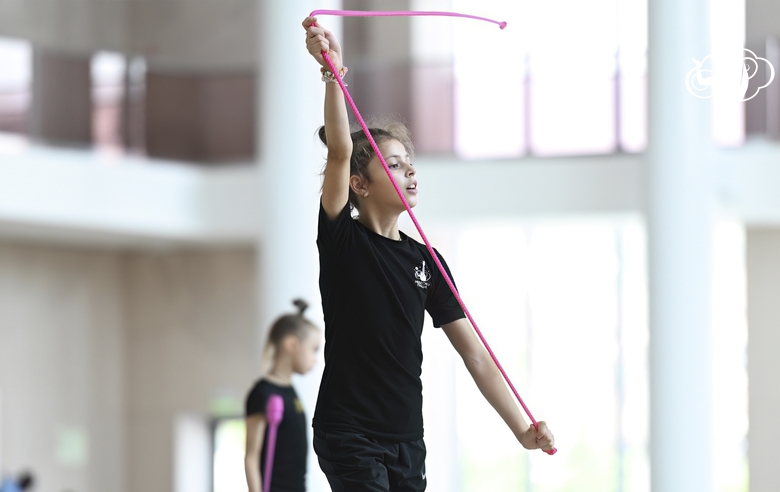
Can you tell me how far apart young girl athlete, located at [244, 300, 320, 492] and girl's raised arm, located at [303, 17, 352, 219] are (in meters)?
2.02

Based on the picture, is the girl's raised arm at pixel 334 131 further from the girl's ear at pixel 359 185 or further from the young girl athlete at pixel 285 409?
the young girl athlete at pixel 285 409

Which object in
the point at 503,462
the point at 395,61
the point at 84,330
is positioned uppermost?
the point at 395,61

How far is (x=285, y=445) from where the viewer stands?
4152 millimetres

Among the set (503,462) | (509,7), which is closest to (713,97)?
(509,7)

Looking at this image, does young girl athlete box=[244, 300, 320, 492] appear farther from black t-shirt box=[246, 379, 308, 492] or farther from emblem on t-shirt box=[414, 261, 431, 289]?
emblem on t-shirt box=[414, 261, 431, 289]

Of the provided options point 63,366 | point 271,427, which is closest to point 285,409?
point 271,427

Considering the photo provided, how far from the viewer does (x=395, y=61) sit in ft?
28.5

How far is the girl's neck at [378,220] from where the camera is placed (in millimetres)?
2416

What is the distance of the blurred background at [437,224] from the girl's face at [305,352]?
1.97 metres

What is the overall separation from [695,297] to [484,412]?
436 cm

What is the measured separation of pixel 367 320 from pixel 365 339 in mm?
42

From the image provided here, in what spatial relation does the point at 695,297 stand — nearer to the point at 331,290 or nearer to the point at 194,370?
the point at 331,290

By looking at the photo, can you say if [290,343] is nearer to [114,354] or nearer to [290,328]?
[290,328]

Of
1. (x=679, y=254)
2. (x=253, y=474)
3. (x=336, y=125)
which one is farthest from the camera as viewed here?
(x=679, y=254)
